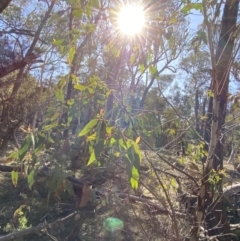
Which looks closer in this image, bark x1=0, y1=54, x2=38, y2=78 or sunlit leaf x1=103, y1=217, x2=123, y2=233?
sunlit leaf x1=103, y1=217, x2=123, y2=233

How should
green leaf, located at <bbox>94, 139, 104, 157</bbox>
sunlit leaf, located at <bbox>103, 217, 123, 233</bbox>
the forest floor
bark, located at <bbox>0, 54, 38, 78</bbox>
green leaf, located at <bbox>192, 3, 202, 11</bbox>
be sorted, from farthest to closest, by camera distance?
bark, located at <bbox>0, 54, 38, 78</bbox> < sunlit leaf, located at <bbox>103, 217, 123, 233</bbox> < the forest floor < green leaf, located at <bbox>192, 3, 202, 11</bbox> < green leaf, located at <bbox>94, 139, 104, 157</bbox>

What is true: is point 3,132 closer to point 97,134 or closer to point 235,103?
point 235,103

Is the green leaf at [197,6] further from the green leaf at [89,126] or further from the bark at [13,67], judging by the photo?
the bark at [13,67]

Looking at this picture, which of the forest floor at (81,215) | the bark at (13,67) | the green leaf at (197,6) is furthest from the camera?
the bark at (13,67)

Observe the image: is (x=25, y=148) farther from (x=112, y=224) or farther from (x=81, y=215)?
(x=81, y=215)

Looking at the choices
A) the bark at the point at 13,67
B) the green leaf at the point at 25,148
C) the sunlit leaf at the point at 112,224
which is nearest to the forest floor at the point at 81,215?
the sunlit leaf at the point at 112,224

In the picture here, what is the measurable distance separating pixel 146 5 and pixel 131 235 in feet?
9.43

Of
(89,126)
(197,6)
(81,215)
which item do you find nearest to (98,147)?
(89,126)

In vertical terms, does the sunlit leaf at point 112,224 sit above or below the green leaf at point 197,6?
below

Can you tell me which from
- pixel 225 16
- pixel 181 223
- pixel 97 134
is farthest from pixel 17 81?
pixel 97 134

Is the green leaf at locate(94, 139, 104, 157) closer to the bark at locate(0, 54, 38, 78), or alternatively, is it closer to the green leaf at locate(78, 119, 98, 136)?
the green leaf at locate(78, 119, 98, 136)

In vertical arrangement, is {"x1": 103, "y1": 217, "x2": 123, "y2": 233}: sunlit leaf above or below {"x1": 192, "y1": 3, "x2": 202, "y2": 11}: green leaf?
below

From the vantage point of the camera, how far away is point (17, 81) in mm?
8227

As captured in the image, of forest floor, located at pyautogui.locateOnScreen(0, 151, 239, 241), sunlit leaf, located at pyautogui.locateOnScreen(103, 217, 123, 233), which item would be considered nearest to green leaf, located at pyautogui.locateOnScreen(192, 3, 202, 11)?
forest floor, located at pyautogui.locateOnScreen(0, 151, 239, 241)
